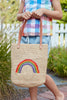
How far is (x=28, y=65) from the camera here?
7.11 feet

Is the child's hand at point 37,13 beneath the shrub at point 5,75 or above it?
above

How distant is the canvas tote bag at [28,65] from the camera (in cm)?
214

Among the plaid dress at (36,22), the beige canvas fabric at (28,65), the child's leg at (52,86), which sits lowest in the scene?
the child's leg at (52,86)

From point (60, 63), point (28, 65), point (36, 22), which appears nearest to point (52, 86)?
point (28, 65)

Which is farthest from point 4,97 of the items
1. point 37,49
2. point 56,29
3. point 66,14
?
point 66,14

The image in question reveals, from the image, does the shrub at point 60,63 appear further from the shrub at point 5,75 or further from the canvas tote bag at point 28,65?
the canvas tote bag at point 28,65

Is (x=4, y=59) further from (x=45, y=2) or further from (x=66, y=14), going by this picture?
(x=66, y=14)

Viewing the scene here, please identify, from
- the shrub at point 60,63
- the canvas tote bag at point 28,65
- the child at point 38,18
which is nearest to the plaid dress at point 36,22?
the child at point 38,18

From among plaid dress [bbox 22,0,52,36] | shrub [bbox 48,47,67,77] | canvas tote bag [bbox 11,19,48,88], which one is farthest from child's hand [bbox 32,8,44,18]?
shrub [bbox 48,47,67,77]

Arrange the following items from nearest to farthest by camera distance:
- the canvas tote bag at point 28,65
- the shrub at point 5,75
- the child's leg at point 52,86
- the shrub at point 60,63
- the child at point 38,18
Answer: the canvas tote bag at point 28,65, the child at point 38,18, the child's leg at point 52,86, the shrub at point 5,75, the shrub at point 60,63

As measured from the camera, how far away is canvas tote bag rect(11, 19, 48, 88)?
7.03 feet

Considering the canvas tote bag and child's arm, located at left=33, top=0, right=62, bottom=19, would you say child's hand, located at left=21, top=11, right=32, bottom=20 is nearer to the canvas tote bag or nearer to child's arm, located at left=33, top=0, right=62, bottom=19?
child's arm, located at left=33, top=0, right=62, bottom=19

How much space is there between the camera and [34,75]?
215cm

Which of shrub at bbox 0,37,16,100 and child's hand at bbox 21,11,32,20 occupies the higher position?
child's hand at bbox 21,11,32,20
